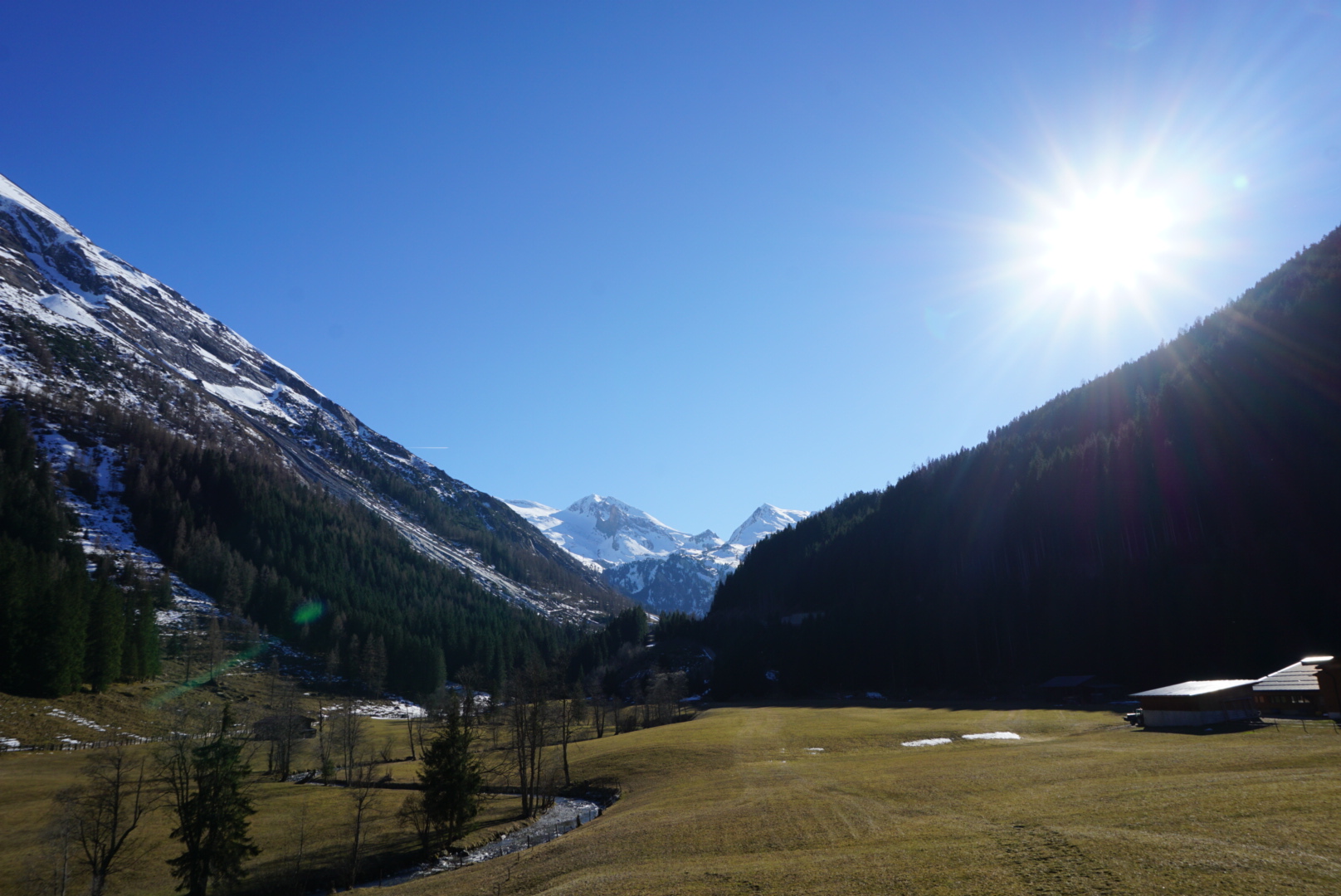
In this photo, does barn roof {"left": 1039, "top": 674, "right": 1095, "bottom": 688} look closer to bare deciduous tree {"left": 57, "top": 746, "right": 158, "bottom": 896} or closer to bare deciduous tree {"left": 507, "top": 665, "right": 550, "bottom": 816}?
bare deciduous tree {"left": 507, "top": 665, "right": 550, "bottom": 816}

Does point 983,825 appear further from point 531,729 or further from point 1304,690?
point 1304,690

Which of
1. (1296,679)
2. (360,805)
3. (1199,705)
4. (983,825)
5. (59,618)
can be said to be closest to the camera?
(983,825)

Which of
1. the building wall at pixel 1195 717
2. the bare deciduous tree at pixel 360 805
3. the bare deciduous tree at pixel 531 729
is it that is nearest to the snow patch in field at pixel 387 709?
the bare deciduous tree at pixel 360 805

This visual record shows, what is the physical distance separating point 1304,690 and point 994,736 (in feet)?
92.9

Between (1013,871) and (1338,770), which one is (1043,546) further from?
(1013,871)

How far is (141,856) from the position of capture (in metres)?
45.6

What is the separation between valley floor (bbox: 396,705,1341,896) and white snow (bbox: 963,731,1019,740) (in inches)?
93.3

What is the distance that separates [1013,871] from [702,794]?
31496mm

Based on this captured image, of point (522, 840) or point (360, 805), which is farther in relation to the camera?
point (522, 840)

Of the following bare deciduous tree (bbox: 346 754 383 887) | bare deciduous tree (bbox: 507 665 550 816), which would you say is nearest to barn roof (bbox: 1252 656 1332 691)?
bare deciduous tree (bbox: 507 665 550 816)

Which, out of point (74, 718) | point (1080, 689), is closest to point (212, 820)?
point (74, 718)

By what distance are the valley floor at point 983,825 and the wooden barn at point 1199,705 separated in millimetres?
4642

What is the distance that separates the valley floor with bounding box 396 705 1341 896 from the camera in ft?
69.3

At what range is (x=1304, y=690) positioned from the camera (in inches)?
2435
